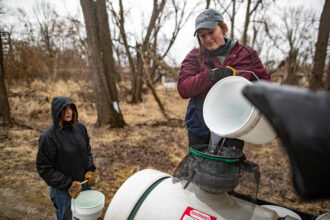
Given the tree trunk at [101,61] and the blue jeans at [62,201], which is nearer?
the blue jeans at [62,201]

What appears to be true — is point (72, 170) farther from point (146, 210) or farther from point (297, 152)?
point (297, 152)

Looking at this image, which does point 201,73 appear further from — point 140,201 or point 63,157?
point 63,157

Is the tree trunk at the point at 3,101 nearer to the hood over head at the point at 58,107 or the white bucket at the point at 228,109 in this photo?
the hood over head at the point at 58,107

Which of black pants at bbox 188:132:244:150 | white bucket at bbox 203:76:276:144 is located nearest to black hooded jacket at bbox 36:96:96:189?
black pants at bbox 188:132:244:150

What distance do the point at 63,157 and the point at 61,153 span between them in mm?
52

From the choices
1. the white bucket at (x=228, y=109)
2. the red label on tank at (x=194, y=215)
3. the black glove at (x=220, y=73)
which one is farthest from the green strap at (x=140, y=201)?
the black glove at (x=220, y=73)

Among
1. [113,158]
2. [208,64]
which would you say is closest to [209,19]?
A: [208,64]

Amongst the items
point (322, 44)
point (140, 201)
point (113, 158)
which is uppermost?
point (322, 44)

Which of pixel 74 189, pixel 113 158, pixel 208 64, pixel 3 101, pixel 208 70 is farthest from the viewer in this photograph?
pixel 3 101

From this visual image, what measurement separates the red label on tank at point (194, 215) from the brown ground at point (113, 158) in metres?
0.83

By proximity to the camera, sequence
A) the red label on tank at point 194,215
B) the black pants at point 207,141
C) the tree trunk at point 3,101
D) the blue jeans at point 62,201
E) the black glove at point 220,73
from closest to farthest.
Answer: the red label on tank at point 194,215 < the black glove at point 220,73 < the black pants at point 207,141 < the blue jeans at point 62,201 < the tree trunk at point 3,101

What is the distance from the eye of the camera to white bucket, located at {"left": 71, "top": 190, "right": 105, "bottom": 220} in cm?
186

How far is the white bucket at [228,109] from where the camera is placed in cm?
137

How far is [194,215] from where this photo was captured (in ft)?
4.46
